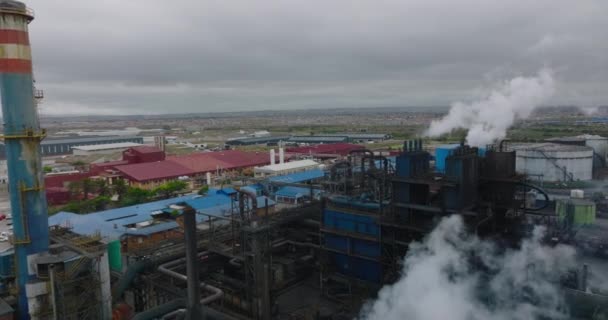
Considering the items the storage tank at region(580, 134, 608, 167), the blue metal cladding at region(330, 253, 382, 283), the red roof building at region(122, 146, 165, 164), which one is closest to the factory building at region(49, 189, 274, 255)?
the blue metal cladding at region(330, 253, 382, 283)

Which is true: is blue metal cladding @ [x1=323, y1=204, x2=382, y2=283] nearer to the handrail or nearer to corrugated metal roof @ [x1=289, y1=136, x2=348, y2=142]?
the handrail

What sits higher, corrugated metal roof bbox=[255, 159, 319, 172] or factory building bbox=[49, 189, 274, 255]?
corrugated metal roof bbox=[255, 159, 319, 172]

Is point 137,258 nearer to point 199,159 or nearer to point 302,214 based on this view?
point 302,214

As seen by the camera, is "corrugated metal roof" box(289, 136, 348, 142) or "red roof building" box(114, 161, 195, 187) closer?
"red roof building" box(114, 161, 195, 187)

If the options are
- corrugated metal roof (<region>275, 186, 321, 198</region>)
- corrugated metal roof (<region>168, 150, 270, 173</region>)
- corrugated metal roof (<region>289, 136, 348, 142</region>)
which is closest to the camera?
corrugated metal roof (<region>275, 186, 321, 198</region>)

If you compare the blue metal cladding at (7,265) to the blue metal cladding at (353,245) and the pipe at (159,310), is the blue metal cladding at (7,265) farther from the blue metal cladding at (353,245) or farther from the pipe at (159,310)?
the blue metal cladding at (353,245)

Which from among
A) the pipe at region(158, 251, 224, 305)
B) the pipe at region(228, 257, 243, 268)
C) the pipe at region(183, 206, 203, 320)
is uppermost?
the pipe at region(183, 206, 203, 320)

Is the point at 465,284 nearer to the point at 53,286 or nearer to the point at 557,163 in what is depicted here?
the point at 53,286

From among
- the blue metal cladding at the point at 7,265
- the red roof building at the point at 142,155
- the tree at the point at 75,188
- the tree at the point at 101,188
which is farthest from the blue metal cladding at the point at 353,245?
the red roof building at the point at 142,155
